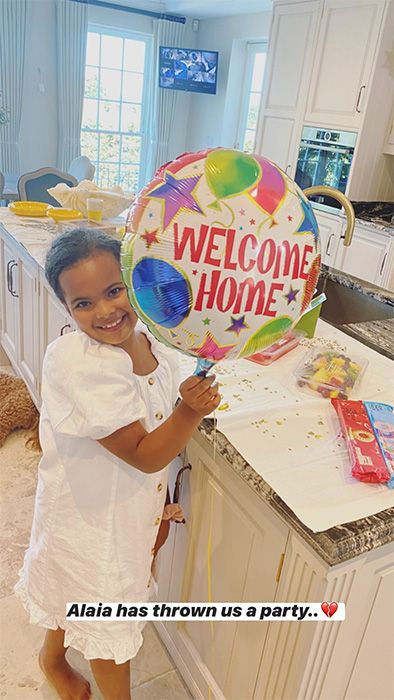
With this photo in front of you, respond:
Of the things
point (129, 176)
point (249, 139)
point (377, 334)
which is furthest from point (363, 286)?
point (129, 176)

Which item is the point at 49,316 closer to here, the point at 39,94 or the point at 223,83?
the point at 39,94

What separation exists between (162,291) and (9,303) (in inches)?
83.6

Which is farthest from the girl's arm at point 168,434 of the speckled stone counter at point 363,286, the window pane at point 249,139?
the window pane at point 249,139

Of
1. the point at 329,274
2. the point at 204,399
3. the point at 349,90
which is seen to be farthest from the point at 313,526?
the point at 349,90

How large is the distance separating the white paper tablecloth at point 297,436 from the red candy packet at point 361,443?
2 centimetres

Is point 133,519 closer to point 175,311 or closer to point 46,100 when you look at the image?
point 175,311

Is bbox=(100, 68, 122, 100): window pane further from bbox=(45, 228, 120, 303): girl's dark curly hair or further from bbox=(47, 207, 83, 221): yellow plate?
bbox=(45, 228, 120, 303): girl's dark curly hair

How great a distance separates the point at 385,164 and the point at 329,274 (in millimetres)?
2186

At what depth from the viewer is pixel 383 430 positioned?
3.38 ft

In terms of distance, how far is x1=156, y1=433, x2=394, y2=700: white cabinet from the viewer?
875 millimetres

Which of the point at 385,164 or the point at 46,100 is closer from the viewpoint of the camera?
the point at 385,164

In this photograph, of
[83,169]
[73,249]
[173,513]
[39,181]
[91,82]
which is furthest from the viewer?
[91,82]

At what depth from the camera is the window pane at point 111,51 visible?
5.86 m

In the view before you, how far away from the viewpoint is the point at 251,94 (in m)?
5.58
